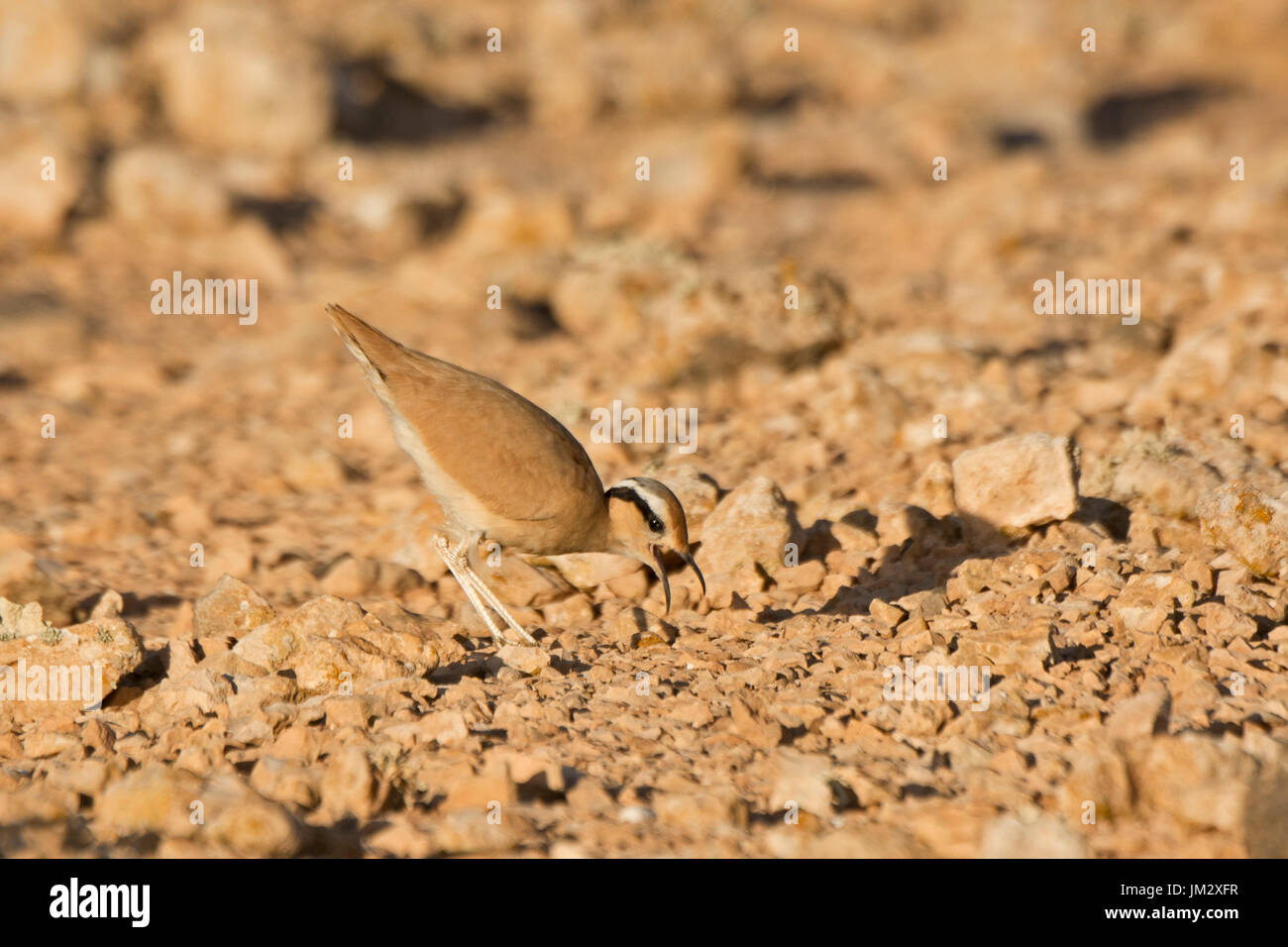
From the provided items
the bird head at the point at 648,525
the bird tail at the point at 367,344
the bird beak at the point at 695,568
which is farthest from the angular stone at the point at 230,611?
the bird beak at the point at 695,568

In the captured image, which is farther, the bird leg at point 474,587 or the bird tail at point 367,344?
the bird tail at point 367,344

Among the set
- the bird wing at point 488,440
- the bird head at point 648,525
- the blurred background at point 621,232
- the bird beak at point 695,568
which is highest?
the blurred background at point 621,232

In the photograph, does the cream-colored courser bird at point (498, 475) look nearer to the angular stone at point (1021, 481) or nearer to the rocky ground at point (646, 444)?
the rocky ground at point (646, 444)

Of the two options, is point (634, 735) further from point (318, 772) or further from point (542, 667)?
point (318, 772)

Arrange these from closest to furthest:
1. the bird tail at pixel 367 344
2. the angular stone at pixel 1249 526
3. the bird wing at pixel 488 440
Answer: the angular stone at pixel 1249 526 → the bird wing at pixel 488 440 → the bird tail at pixel 367 344

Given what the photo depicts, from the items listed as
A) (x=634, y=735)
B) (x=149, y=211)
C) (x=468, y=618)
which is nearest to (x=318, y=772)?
(x=634, y=735)

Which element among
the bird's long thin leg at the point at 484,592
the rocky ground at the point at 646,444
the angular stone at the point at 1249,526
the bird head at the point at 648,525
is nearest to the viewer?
the rocky ground at the point at 646,444

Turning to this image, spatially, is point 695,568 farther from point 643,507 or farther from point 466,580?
point 466,580

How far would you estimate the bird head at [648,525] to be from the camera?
18.5 feet

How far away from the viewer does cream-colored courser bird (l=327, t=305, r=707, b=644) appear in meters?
5.55

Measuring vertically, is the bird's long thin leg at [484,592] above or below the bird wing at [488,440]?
below

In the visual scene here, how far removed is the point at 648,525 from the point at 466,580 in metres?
0.91

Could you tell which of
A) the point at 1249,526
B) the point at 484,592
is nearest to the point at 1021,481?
the point at 1249,526

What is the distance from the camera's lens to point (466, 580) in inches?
226
